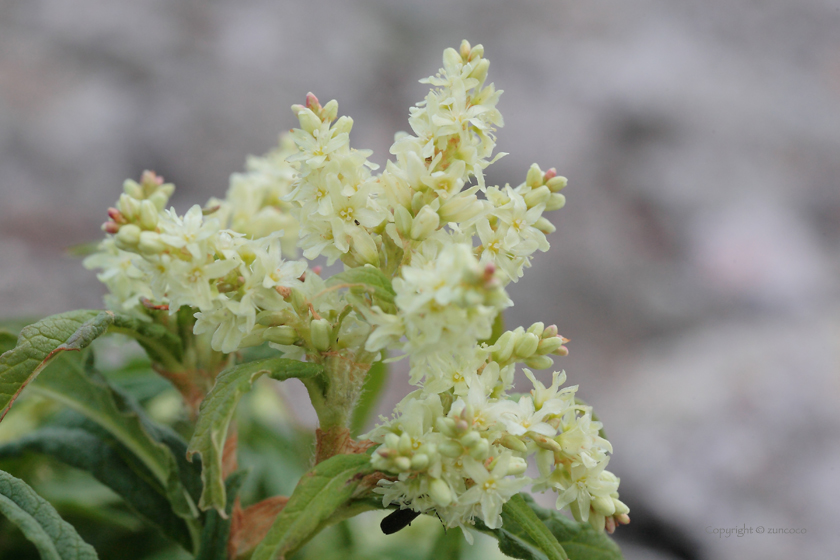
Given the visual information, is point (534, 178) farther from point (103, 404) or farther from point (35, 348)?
point (103, 404)

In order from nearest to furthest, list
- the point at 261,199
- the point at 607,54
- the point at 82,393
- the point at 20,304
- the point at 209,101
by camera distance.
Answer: the point at 82,393 → the point at 261,199 → the point at 20,304 → the point at 209,101 → the point at 607,54

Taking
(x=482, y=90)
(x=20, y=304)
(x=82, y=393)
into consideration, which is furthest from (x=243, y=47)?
(x=482, y=90)

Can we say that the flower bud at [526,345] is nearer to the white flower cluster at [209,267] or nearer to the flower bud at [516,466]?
the flower bud at [516,466]

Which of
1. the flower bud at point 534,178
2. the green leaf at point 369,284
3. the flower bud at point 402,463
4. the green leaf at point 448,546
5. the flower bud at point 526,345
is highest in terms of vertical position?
the flower bud at point 534,178

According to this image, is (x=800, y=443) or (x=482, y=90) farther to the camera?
(x=800, y=443)

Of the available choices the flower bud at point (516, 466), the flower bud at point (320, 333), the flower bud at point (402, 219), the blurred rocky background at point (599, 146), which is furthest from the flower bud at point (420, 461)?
the blurred rocky background at point (599, 146)

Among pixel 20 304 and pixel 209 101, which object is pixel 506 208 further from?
pixel 209 101
